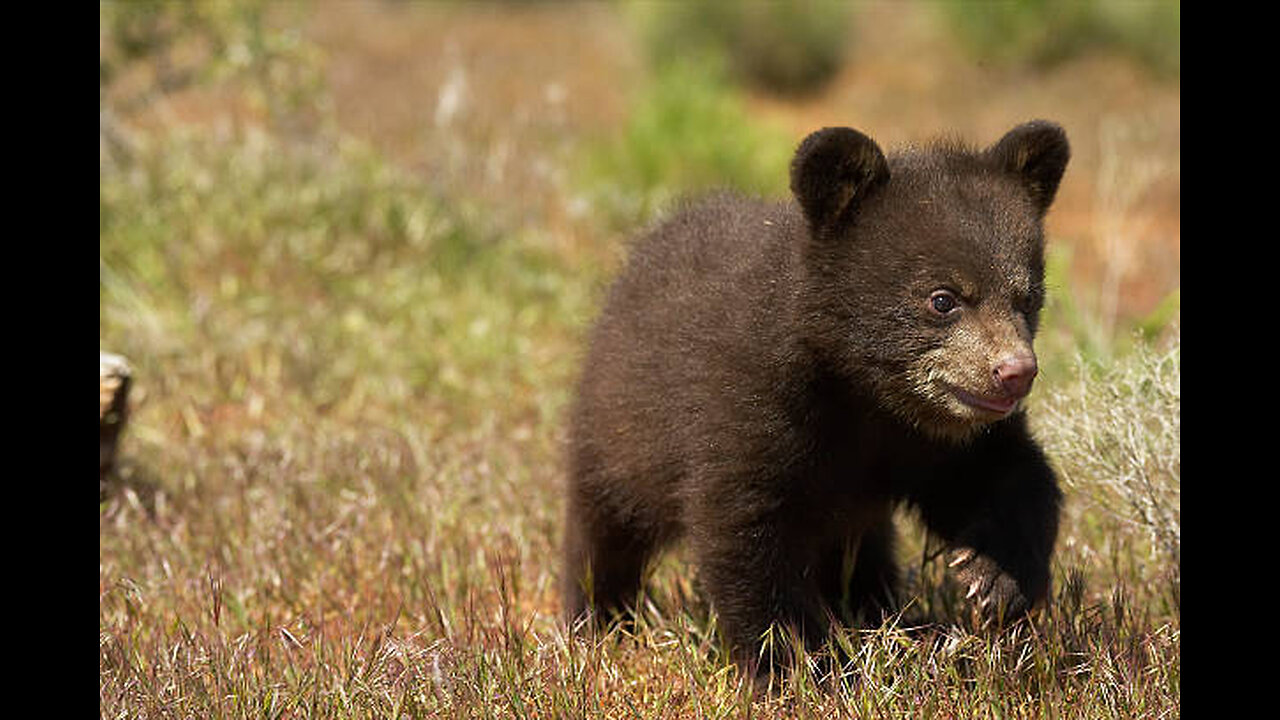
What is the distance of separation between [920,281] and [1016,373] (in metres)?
0.36

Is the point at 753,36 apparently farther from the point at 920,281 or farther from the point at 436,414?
the point at 920,281

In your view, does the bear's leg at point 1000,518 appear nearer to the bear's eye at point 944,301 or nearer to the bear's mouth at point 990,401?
the bear's mouth at point 990,401

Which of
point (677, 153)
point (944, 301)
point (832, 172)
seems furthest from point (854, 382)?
point (677, 153)

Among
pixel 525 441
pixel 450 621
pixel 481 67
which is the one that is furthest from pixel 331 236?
pixel 481 67

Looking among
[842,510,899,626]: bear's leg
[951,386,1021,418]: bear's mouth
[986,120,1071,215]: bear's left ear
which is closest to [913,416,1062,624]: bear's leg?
[951,386,1021,418]: bear's mouth

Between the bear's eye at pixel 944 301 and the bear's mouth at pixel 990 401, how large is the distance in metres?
0.21

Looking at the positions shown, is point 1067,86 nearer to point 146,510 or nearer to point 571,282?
point 571,282

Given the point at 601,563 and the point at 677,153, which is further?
the point at 677,153

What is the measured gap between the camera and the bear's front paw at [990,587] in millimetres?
4078

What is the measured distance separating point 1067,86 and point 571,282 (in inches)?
401

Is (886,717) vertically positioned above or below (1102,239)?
below

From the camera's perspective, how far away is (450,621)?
4422 millimetres

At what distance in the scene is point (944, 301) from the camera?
3.88 m

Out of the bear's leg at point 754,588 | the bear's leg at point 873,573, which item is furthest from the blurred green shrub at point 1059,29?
the bear's leg at point 754,588
